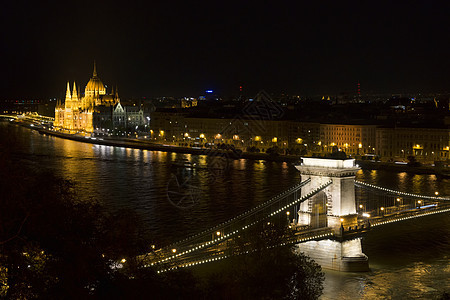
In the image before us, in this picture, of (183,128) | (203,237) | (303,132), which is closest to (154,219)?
(203,237)

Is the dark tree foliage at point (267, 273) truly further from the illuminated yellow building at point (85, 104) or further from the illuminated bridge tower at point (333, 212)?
the illuminated yellow building at point (85, 104)

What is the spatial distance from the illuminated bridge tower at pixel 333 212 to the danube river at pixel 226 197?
21cm

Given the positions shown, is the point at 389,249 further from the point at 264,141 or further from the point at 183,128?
the point at 183,128

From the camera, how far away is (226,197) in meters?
16.1

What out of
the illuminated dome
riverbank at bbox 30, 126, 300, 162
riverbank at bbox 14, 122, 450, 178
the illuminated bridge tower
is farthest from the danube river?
the illuminated dome

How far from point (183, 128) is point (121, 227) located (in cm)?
3625

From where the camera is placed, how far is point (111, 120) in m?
52.0

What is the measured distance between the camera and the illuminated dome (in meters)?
55.7

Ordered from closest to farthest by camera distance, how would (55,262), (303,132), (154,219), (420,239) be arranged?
(55,262) → (420,239) → (154,219) → (303,132)

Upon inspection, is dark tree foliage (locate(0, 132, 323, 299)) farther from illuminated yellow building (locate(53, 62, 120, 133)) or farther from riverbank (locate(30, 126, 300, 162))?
illuminated yellow building (locate(53, 62, 120, 133))

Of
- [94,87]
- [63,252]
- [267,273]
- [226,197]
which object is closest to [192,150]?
[226,197]

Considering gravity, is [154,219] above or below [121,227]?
below

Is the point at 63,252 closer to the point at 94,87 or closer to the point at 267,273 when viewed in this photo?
the point at 267,273

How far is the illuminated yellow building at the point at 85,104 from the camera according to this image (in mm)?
53438
